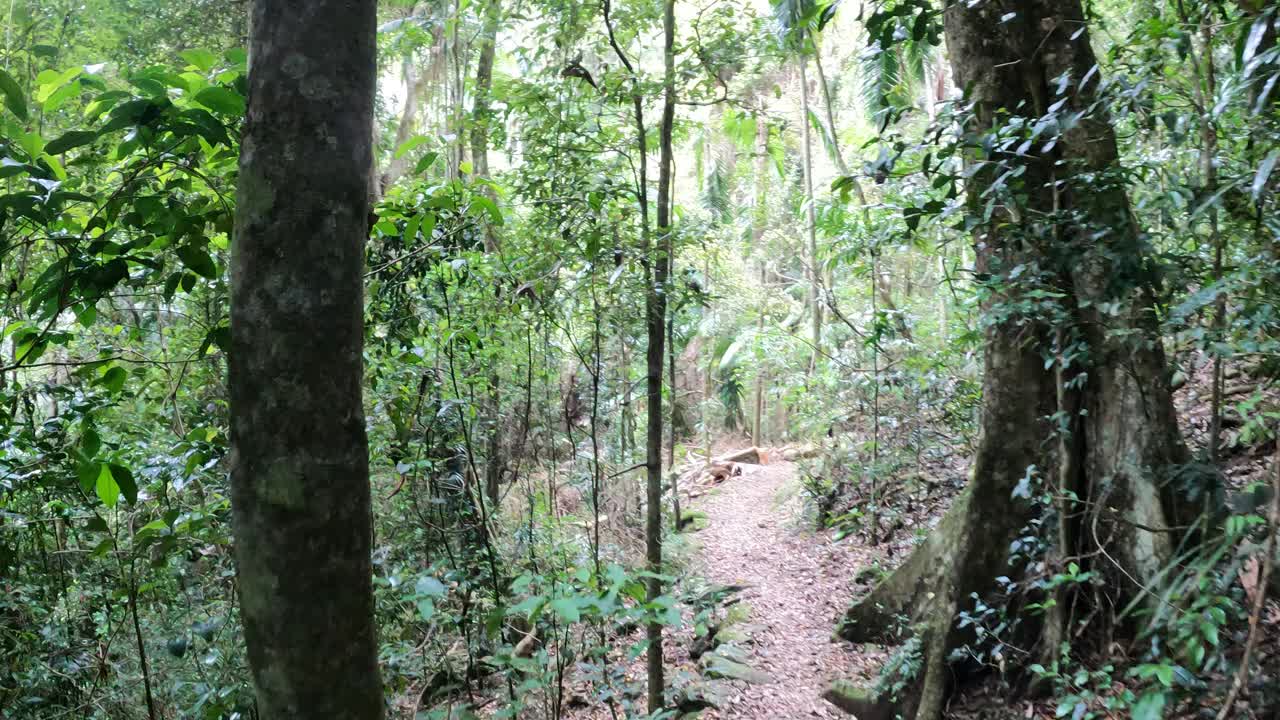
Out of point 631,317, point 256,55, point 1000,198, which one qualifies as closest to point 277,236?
point 256,55

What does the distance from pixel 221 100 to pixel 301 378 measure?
82cm

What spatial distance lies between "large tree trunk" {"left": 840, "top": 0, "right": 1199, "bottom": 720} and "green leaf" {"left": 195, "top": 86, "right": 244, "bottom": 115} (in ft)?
8.79

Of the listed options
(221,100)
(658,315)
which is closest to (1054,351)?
(658,315)

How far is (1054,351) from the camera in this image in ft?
11.7

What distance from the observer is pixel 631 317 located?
181 inches

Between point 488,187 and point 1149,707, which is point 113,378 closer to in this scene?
point 488,187

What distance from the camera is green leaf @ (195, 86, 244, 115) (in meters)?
1.73

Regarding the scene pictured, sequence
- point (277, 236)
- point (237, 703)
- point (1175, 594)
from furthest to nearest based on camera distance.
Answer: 1. point (237, 703)
2. point (1175, 594)
3. point (277, 236)

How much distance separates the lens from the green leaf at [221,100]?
1.73 m

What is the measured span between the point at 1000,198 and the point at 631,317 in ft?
7.31

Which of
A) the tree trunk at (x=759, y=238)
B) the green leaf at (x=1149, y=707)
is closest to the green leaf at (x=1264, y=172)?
the green leaf at (x=1149, y=707)

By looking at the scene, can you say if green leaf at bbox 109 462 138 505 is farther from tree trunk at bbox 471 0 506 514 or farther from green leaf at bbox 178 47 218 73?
tree trunk at bbox 471 0 506 514

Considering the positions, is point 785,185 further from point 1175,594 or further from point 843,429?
point 1175,594

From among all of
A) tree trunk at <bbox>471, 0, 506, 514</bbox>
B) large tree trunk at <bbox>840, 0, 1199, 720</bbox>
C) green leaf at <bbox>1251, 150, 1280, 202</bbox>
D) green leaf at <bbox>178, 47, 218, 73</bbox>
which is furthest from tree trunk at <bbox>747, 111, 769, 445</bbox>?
green leaf at <bbox>178, 47, 218, 73</bbox>
